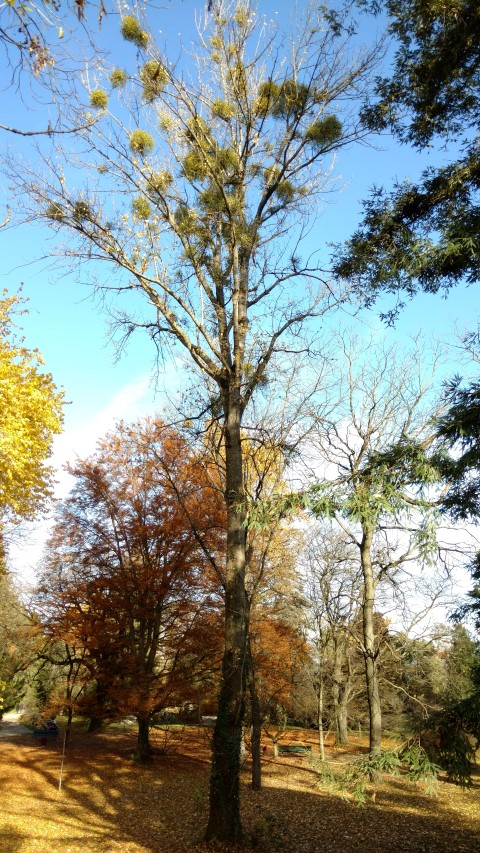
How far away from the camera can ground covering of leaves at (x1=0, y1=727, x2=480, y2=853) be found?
7902 millimetres

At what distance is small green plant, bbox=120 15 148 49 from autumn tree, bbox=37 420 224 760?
845cm

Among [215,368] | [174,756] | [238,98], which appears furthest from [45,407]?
[174,756]

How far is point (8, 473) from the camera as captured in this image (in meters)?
10.7

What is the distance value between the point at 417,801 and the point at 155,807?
631 cm

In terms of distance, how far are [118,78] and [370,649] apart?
12.6m

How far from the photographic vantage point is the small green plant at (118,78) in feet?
23.2

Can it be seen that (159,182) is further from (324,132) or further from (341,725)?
(341,725)

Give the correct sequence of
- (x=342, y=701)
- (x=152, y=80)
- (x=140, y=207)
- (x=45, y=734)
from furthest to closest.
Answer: (x=342, y=701) < (x=45, y=734) < (x=140, y=207) < (x=152, y=80)

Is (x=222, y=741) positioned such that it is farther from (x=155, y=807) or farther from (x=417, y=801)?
(x=417, y=801)

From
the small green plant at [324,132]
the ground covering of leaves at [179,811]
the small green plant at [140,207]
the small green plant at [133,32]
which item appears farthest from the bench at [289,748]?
the small green plant at [133,32]

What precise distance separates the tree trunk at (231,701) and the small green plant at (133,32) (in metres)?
5.77

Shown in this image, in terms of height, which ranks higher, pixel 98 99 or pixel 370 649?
pixel 98 99

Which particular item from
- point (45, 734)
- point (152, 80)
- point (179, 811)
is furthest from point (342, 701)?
point (152, 80)

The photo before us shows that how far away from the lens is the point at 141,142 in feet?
23.9
